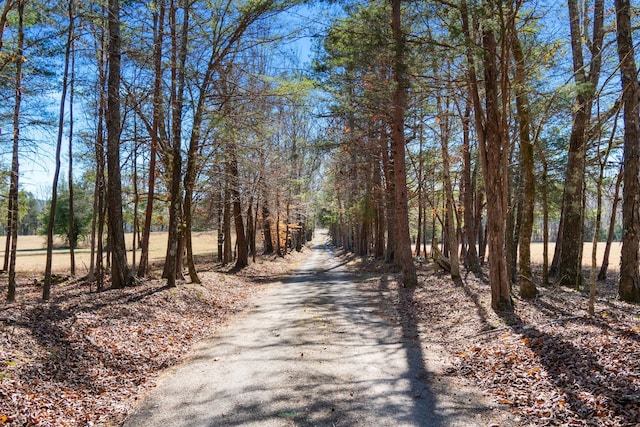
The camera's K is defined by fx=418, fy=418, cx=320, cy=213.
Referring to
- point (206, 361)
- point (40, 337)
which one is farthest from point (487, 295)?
point (40, 337)

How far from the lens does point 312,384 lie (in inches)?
214

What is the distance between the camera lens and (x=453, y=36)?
839 centimetres

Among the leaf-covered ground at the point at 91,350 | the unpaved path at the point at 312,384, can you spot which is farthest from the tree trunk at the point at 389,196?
the unpaved path at the point at 312,384

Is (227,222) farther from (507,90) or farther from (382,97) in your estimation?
(507,90)

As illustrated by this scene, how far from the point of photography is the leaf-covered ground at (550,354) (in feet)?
14.1

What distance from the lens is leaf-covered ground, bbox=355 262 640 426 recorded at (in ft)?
14.1

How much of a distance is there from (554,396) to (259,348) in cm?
452

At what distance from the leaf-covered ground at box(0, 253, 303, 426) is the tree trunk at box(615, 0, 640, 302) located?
892 cm

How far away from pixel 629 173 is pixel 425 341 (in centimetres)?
556

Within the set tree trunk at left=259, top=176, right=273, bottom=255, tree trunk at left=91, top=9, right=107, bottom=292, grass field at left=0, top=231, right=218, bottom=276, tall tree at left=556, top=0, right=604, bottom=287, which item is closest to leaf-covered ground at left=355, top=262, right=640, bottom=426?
tall tree at left=556, top=0, right=604, bottom=287

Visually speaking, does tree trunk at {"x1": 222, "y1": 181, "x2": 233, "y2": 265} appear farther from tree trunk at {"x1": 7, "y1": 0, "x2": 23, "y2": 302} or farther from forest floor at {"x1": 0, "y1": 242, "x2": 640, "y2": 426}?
forest floor at {"x1": 0, "y1": 242, "x2": 640, "y2": 426}

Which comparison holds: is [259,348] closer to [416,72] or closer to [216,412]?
[216,412]

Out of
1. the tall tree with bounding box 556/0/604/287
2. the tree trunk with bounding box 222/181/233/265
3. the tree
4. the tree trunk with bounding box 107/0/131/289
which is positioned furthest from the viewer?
the tree trunk with bounding box 222/181/233/265

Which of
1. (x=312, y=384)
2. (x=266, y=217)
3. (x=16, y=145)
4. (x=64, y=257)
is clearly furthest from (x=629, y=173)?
(x=64, y=257)
